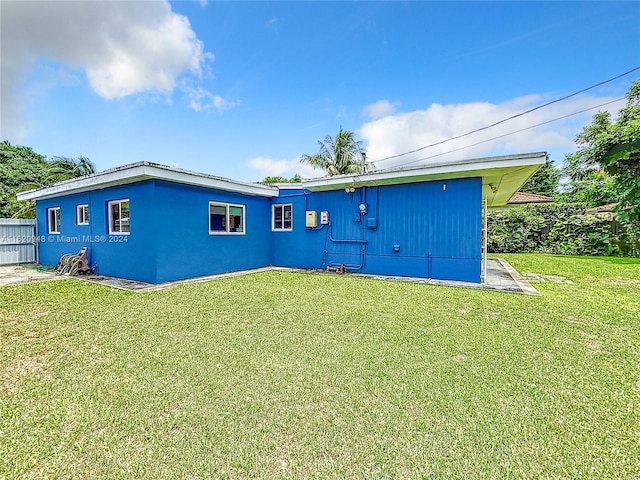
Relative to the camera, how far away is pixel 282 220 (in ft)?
33.2

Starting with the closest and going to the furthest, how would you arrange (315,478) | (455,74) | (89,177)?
(315,478)
(89,177)
(455,74)

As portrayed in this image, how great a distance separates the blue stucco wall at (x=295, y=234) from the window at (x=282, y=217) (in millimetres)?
160

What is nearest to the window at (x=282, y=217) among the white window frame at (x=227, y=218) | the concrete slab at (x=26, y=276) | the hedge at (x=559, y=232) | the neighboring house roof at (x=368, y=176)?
the neighboring house roof at (x=368, y=176)

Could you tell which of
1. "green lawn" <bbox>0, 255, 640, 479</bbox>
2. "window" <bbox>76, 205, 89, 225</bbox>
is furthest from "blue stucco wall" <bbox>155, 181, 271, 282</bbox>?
"window" <bbox>76, 205, 89, 225</bbox>

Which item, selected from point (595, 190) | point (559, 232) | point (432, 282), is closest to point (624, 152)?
point (432, 282)

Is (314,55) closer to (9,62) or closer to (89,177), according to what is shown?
(89,177)

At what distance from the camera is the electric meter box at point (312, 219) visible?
9164 millimetres

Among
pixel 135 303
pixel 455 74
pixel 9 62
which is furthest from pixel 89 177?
pixel 455 74

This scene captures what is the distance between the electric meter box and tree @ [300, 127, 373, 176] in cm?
1560

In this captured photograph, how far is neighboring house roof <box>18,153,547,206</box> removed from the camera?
631 cm

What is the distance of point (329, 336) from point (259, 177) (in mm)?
31540

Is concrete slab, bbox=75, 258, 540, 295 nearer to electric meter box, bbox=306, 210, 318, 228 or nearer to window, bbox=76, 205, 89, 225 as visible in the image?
electric meter box, bbox=306, 210, 318, 228

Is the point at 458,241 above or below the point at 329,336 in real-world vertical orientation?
above

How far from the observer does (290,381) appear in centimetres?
257
